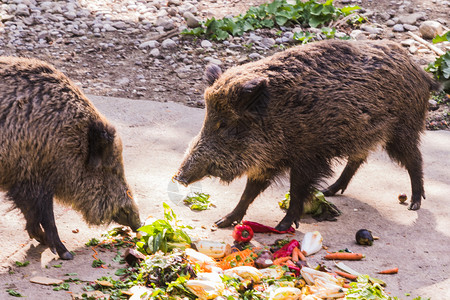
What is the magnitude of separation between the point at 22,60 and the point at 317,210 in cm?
311

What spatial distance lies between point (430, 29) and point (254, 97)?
652 centimetres

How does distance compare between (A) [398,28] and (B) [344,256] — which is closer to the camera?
(B) [344,256]

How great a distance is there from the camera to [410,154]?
626 cm

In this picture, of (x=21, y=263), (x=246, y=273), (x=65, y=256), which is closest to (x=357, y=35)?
(x=246, y=273)

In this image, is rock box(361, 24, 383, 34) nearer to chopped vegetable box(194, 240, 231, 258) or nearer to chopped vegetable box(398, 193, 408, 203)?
chopped vegetable box(398, 193, 408, 203)

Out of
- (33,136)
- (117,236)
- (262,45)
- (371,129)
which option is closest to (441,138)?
(371,129)

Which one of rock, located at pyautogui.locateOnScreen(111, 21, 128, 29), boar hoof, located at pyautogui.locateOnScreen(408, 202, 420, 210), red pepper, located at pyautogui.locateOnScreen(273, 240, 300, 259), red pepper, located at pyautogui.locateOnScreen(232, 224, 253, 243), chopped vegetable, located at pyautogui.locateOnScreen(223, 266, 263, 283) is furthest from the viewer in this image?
rock, located at pyautogui.locateOnScreen(111, 21, 128, 29)

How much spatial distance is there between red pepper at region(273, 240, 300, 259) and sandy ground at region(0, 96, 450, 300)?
0.66ft

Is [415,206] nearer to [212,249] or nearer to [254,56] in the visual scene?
[212,249]

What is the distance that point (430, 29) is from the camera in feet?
35.6

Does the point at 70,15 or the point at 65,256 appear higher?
the point at 70,15

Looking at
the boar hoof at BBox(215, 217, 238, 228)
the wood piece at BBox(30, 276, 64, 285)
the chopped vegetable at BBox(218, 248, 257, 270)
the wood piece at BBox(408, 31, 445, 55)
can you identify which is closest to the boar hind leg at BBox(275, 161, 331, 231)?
the boar hoof at BBox(215, 217, 238, 228)

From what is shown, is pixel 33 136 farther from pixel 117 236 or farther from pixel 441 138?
pixel 441 138

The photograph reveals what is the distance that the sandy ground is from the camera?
4.98 meters
